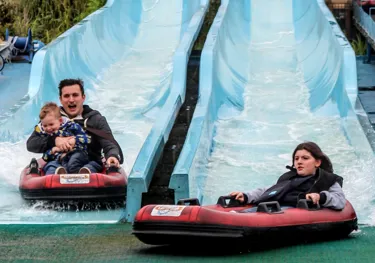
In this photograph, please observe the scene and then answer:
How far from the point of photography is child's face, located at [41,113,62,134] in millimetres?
6402

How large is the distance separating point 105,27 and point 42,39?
1829mm

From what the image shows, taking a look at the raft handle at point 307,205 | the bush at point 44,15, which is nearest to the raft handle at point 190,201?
the raft handle at point 307,205

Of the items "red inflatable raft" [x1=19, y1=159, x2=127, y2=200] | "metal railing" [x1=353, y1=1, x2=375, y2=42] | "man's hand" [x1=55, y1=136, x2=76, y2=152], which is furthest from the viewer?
"metal railing" [x1=353, y1=1, x2=375, y2=42]

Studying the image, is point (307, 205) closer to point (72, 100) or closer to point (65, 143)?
point (65, 143)

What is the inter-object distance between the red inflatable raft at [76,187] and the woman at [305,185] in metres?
1.10

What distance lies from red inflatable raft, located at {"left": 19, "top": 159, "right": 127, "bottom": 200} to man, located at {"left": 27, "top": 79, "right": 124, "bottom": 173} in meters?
0.13

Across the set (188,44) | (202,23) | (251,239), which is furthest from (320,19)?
(251,239)

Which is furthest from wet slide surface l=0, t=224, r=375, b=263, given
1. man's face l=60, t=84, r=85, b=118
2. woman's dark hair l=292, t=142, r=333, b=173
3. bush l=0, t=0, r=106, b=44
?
bush l=0, t=0, r=106, b=44

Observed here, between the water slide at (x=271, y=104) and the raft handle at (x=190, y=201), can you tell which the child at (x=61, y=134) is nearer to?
the water slide at (x=271, y=104)

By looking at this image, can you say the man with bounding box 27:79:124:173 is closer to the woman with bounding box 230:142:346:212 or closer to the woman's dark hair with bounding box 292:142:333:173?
the woman with bounding box 230:142:346:212

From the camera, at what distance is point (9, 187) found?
6.85m

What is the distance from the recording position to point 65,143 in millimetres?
6340

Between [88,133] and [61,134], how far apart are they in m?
0.19

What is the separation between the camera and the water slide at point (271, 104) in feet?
22.9
